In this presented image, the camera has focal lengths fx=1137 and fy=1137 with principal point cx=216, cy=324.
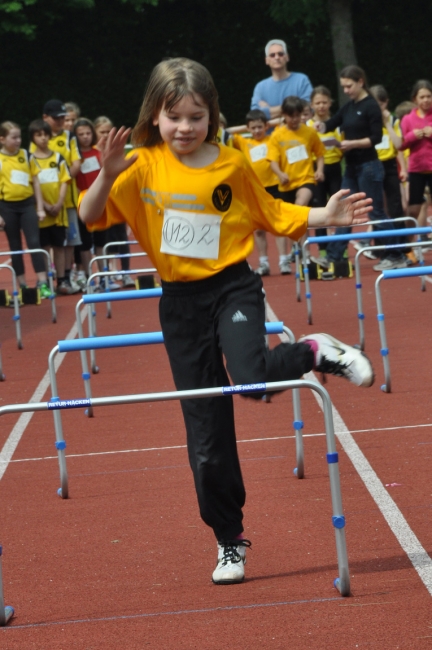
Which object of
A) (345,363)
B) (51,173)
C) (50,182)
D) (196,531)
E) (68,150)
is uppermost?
(68,150)

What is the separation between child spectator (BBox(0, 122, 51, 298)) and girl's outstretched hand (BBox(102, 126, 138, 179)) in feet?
30.6

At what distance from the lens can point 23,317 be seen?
12.8 m

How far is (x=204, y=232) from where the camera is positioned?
161 inches

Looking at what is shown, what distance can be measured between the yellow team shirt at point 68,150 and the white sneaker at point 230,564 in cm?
970

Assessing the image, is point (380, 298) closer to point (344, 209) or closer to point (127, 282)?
point (344, 209)

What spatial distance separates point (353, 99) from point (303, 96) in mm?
961

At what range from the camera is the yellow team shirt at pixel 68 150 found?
44.6 ft

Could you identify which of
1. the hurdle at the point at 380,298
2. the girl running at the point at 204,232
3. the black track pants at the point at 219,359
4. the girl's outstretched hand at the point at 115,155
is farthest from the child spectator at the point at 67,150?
the girl's outstretched hand at the point at 115,155

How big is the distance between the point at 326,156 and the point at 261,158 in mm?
846

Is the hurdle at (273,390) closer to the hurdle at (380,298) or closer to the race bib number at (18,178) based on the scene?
the hurdle at (380,298)

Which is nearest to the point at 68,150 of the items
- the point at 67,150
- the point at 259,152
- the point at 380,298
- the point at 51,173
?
the point at 67,150

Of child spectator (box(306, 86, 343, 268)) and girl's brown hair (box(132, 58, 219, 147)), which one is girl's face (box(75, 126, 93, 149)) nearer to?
child spectator (box(306, 86, 343, 268))

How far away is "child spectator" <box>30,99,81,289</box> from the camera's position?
13617 millimetres

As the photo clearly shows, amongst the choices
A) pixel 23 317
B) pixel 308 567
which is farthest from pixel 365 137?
pixel 308 567
